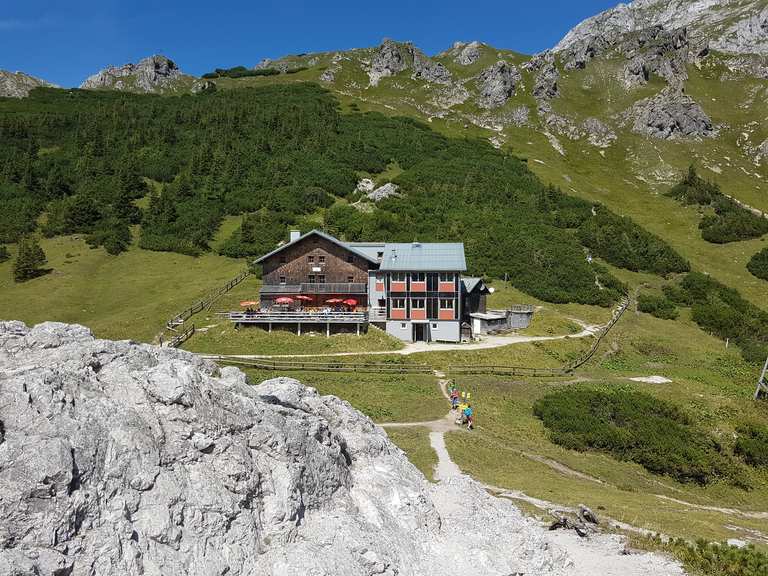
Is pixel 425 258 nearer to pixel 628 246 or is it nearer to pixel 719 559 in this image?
pixel 719 559

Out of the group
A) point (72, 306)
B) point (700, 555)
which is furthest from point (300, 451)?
point (72, 306)

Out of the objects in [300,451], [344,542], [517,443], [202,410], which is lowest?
[517,443]

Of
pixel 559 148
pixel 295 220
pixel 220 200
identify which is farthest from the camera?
pixel 559 148

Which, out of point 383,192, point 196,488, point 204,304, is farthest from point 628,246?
point 196,488

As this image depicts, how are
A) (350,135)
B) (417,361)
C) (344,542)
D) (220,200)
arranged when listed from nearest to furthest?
(344,542) → (417,361) → (220,200) → (350,135)

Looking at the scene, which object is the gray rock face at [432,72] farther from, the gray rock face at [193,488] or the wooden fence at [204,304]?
the gray rock face at [193,488]

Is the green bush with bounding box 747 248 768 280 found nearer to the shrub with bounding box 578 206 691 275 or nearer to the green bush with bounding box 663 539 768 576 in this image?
the shrub with bounding box 578 206 691 275

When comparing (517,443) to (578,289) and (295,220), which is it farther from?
(295,220)
